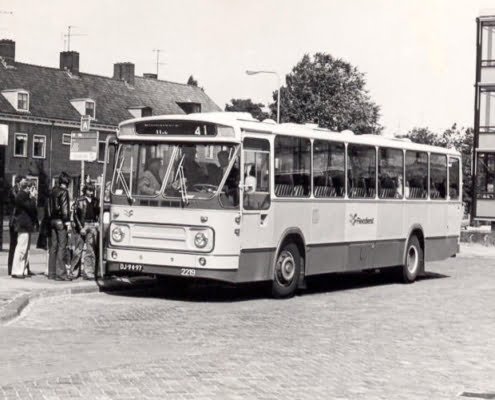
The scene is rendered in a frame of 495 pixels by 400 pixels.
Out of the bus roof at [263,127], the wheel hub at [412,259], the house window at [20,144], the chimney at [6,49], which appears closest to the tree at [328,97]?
the house window at [20,144]

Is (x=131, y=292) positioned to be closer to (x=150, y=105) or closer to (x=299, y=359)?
(x=299, y=359)

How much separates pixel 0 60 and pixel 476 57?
1363 inches

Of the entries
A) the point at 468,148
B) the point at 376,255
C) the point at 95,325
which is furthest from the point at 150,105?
the point at 95,325

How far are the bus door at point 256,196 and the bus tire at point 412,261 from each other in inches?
220

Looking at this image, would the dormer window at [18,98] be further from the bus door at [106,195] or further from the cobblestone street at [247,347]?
the bus door at [106,195]

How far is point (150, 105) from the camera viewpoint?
8044cm

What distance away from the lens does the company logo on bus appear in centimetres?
1831

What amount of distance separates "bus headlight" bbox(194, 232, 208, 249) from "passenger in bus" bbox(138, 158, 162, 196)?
3.15 feet

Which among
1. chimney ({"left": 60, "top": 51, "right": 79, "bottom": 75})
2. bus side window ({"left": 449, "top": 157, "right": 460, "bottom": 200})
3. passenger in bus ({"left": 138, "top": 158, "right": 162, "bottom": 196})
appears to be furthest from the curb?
chimney ({"left": 60, "top": 51, "right": 79, "bottom": 75})

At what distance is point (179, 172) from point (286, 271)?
8.20 ft

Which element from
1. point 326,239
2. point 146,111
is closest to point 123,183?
point 326,239

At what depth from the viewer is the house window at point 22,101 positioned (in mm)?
65938

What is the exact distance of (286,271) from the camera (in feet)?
53.2

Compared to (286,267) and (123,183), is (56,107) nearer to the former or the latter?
(123,183)
